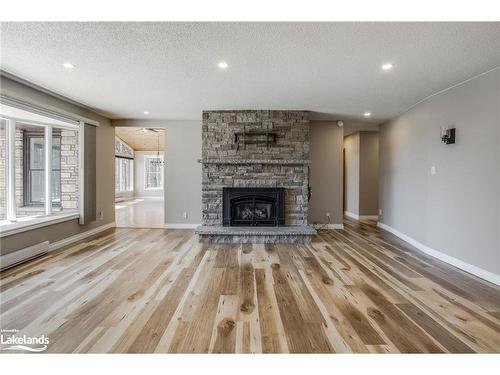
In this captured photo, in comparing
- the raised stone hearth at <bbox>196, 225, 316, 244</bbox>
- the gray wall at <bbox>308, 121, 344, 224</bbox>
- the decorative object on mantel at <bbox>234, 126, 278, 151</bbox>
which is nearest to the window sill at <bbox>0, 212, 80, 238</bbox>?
the raised stone hearth at <bbox>196, 225, 316, 244</bbox>

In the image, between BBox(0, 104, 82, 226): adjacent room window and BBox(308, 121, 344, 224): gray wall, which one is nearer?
BBox(0, 104, 82, 226): adjacent room window

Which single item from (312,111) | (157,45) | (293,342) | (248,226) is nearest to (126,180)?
(248,226)

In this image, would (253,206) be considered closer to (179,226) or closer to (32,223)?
(179,226)

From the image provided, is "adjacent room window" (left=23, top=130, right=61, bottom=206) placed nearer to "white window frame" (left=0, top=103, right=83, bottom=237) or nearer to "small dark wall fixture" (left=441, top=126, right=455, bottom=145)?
"white window frame" (left=0, top=103, right=83, bottom=237)

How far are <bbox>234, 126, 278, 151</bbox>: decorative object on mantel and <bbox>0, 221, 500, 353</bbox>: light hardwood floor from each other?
2050 mm

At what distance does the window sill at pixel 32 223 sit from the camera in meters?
3.14

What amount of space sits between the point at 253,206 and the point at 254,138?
1.29m

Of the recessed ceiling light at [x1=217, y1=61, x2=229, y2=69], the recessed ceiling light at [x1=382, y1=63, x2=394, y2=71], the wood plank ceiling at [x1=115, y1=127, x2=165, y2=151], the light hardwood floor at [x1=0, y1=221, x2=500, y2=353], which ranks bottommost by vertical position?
the light hardwood floor at [x1=0, y1=221, x2=500, y2=353]

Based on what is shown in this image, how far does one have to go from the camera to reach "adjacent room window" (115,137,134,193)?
10.8 meters

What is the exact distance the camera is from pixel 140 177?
40.3 feet

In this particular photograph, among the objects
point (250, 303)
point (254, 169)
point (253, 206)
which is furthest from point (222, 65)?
point (253, 206)

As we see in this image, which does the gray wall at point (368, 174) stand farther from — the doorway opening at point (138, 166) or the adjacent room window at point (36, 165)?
the doorway opening at point (138, 166)

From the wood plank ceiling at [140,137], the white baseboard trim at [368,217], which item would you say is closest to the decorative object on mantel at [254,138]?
the white baseboard trim at [368,217]

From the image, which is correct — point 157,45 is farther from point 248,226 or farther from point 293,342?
point 248,226
